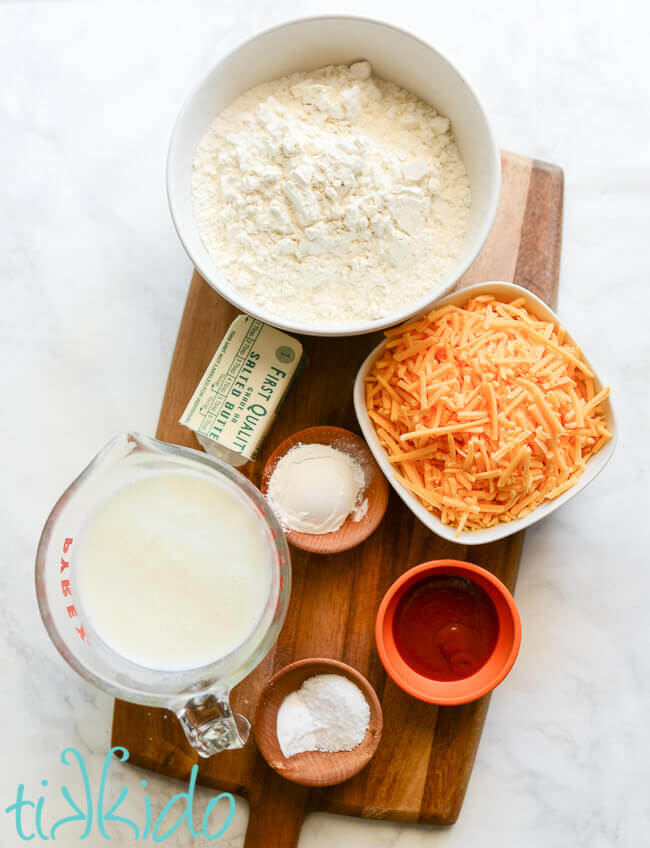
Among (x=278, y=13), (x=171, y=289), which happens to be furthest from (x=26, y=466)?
(x=278, y=13)

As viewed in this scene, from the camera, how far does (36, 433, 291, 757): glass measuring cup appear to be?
3.56ft

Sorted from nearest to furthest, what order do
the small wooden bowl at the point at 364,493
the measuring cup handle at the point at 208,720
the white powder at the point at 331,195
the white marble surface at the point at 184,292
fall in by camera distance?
the measuring cup handle at the point at 208,720
the white powder at the point at 331,195
the small wooden bowl at the point at 364,493
the white marble surface at the point at 184,292

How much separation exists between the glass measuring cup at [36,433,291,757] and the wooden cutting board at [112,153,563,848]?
9.0 inches

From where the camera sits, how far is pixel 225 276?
48.8 inches

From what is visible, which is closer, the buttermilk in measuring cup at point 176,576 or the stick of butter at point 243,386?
the buttermilk in measuring cup at point 176,576

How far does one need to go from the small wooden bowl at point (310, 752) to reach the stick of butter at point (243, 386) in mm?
382

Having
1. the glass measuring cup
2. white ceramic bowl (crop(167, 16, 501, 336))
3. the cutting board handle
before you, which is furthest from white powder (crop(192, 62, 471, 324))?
the cutting board handle

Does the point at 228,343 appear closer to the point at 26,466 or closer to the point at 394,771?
the point at 26,466

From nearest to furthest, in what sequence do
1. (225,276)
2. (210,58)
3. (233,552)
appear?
(233,552)
(225,276)
(210,58)

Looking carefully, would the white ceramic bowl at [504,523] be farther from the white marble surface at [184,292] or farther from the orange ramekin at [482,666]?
the white marble surface at [184,292]

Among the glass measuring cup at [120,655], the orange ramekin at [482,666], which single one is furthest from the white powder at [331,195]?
the orange ramekin at [482,666]

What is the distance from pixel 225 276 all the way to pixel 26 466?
1.98 ft

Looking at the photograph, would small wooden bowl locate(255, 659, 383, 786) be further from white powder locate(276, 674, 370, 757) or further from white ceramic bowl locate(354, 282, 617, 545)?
white ceramic bowl locate(354, 282, 617, 545)

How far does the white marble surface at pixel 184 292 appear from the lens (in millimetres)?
1438
